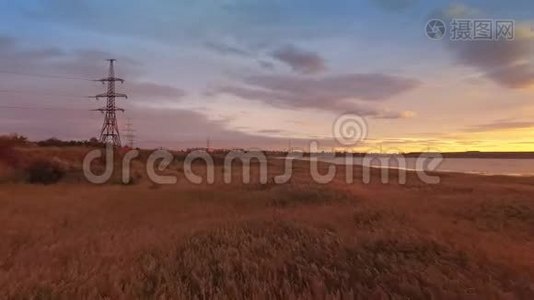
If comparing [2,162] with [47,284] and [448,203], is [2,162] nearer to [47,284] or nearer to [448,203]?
[448,203]

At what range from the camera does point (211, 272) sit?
27.2ft

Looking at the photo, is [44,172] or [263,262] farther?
[44,172]

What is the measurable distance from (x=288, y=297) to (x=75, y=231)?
1009cm

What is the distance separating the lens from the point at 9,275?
7.68 m

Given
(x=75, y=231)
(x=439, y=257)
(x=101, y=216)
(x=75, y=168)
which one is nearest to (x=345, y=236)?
(x=439, y=257)

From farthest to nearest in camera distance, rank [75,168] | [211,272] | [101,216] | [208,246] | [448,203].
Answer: [75,168] → [448,203] → [101,216] → [208,246] → [211,272]

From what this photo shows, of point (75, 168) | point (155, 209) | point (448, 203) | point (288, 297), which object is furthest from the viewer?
point (75, 168)

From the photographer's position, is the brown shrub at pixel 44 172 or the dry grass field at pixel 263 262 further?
the brown shrub at pixel 44 172

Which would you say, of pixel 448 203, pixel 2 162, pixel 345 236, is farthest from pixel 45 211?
pixel 2 162

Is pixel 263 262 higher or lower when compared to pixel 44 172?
lower

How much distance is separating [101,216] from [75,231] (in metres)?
4.50

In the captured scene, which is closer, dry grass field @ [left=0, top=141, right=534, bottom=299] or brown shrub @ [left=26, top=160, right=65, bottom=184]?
dry grass field @ [left=0, top=141, right=534, bottom=299]

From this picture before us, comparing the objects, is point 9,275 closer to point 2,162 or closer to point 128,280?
point 128,280

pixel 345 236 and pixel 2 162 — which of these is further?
pixel 2 162
